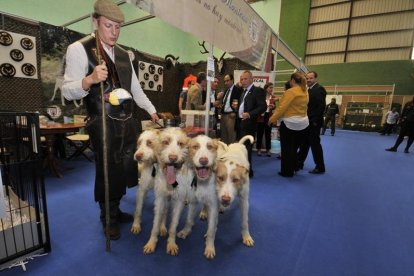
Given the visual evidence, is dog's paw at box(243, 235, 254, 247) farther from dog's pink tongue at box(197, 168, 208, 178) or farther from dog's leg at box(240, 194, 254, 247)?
dog's pink tongue at box(197, 168, 208, 178)

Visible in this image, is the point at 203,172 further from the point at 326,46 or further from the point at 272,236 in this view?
the point at 326,46

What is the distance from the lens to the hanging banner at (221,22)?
187 centimetres

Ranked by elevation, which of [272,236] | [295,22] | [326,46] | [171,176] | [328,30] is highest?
[295,22]

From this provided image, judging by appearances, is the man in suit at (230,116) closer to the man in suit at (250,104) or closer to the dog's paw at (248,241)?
the man in suit at (250,104)

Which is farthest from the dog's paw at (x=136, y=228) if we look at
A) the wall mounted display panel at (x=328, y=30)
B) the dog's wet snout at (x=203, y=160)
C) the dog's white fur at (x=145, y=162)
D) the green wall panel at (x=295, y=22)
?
the wall mounted display panel at (x=328, y=30)

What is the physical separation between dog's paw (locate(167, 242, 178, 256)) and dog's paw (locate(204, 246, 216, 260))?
0.24 m

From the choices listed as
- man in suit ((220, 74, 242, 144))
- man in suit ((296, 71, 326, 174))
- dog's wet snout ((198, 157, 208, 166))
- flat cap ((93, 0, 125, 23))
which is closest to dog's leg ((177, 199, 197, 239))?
dog's wet snout ((198, 157, 208, 166))

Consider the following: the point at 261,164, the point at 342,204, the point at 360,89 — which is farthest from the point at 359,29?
the point at 342,204

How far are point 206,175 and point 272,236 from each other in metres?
1.03

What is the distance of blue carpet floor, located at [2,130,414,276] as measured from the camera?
173 centimetres

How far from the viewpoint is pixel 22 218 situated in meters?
1.79

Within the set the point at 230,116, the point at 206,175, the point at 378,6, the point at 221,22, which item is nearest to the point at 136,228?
the point at 206,175

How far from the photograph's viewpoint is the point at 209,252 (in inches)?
71.9

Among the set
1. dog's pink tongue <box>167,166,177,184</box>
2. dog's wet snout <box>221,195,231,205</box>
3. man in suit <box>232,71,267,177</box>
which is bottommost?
dog's wet snout <box>221,195,231,205</box>
